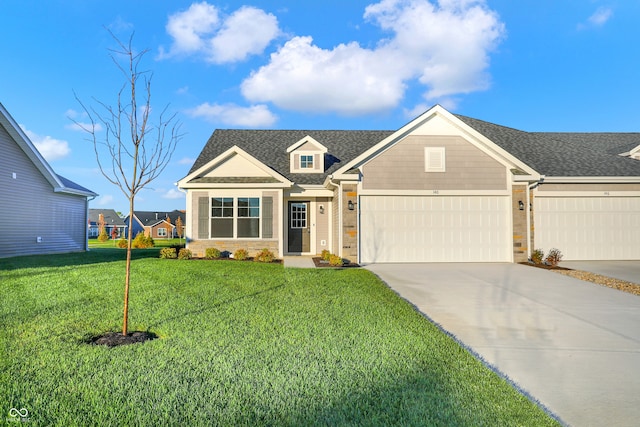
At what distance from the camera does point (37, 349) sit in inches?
150

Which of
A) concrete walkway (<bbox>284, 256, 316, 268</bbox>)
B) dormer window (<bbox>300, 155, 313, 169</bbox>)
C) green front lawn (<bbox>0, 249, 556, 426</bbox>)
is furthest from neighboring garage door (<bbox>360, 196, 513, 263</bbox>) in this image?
green front lawn (<bbox>0, 249, 556, 426</bbox>)

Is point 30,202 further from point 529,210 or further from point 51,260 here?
point 529,210

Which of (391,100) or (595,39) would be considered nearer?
(595,39)

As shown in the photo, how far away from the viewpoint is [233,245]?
13.5 metres

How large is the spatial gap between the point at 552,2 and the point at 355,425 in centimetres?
1458

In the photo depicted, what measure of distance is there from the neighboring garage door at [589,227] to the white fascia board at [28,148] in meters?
19.0

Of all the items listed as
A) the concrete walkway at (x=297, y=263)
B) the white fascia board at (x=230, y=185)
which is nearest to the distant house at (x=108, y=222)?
the white fascia board at (x=230, y=185)

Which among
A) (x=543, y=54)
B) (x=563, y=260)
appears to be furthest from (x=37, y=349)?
(x=543, y=54)

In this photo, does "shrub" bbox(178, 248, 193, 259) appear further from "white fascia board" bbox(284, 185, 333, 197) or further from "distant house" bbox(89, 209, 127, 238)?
"distant house" bbox(89, 209, 127, 238)

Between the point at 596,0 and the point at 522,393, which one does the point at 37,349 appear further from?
the point at 596,0

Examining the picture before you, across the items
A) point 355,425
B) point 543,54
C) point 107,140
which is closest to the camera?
point 355,425

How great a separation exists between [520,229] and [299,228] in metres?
8.08

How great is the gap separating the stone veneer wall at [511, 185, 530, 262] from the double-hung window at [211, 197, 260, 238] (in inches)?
355

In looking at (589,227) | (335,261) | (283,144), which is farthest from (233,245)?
(589,227)
